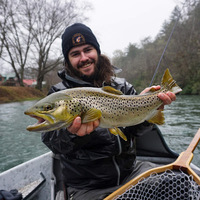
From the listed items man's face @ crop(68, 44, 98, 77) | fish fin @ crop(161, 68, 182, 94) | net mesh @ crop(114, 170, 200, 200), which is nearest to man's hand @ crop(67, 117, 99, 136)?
net mesh @ crop(114, 170, 200, 200)

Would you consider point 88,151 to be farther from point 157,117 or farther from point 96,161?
point 157,117

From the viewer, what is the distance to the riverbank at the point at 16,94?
24.2 m

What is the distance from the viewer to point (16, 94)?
26531mm

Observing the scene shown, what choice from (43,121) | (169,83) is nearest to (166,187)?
(169,83)

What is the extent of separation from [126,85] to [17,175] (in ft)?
7.62

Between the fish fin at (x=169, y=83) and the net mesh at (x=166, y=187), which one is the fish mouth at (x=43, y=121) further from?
the fish fin at (x=169, y=83)

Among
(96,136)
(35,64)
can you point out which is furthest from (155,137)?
(35,64)

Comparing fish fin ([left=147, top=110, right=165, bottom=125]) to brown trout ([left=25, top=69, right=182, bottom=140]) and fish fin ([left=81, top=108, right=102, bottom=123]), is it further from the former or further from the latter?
fish fin ([left=81, top=108, right=102, bottom=123])

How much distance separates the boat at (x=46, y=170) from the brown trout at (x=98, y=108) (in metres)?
1.11

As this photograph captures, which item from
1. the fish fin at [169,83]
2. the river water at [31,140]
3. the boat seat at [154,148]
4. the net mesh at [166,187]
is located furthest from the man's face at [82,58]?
the river water at [31,140]

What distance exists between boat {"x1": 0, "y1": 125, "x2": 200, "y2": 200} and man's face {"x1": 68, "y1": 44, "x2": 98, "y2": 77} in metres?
1.41

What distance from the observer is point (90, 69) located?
9.18ft

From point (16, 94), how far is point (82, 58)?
87.2 ft

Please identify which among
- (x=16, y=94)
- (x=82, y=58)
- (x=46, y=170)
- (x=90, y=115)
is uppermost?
(x=82, y=58)
